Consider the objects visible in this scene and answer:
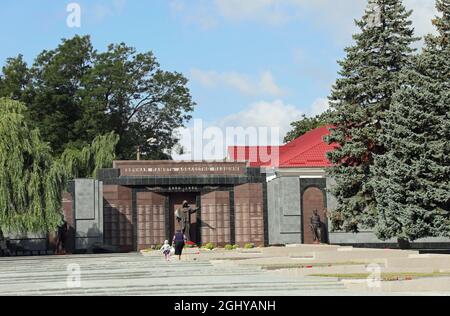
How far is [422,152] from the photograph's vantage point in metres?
33.6

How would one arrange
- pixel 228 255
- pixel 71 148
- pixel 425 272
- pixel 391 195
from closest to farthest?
pixel 425 272
pixel 391 195
pixel 228 255
pixel 71 148

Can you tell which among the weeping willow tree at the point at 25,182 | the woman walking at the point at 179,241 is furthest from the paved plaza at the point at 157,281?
the weeping willow tree at the point at 25,182

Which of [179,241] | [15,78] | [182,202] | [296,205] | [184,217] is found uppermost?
[15,78]

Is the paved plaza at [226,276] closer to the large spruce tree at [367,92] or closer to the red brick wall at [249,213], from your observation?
the large spruce tree at [367,92]

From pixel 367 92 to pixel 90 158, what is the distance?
2525 centimetres

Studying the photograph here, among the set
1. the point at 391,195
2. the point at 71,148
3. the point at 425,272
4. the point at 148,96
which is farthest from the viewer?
the point at 148,96

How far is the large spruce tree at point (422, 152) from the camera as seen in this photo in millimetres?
33094

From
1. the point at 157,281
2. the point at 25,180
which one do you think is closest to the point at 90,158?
the point at 25,180

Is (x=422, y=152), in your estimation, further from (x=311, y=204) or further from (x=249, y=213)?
(x=249, y=213)
